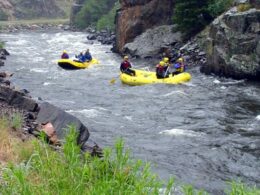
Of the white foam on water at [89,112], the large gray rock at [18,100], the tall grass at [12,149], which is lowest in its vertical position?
the white foam on water at [89,112]

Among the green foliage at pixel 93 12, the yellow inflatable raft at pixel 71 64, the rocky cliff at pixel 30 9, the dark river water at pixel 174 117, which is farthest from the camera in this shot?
the rocky cliff at pixel 30 9

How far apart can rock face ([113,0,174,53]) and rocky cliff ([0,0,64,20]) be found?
5290 centimetres

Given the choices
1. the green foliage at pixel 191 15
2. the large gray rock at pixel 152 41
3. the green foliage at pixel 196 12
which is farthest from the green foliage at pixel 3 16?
the green foliage at pixel 191 15

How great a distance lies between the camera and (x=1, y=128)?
26.6ft

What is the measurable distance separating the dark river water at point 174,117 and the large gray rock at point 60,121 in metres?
1.50

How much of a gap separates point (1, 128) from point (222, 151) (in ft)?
18.4

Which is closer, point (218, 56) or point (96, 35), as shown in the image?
point (218, 56)

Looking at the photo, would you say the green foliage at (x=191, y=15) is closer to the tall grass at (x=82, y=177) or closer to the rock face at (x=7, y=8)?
the tall grass at (x=82, y=177)

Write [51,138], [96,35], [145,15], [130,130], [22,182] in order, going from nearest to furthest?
[22,182] < [51,138] < [130,130] < [145,15] < [96,35]

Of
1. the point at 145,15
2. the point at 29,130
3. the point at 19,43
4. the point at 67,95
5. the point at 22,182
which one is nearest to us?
the point at 22,182

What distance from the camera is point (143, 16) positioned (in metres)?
34.3

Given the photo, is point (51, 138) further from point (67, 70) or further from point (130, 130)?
point (67, 70)

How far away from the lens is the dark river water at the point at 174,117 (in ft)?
34.7

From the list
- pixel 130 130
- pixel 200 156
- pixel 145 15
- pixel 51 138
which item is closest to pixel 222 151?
pixel 200 156
